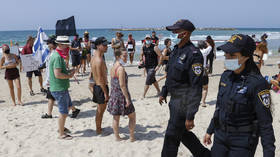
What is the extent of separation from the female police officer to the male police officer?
549 millimetres

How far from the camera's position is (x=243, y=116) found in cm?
227

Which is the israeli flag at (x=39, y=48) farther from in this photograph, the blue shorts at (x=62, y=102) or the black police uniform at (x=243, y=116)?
the black police uniform at (x=243, y=116)

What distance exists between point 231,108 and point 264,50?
11020 millimetres

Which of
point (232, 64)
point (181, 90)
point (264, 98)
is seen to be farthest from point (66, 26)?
point (264, 98)

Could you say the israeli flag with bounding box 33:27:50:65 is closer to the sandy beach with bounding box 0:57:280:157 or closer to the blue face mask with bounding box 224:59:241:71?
the sandy beach with bounding box 0:57:280:157

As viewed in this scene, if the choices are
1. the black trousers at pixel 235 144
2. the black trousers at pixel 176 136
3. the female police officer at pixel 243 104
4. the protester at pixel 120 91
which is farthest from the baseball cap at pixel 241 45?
the protester at pixel 120 91

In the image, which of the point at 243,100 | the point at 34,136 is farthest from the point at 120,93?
the point at 243,100

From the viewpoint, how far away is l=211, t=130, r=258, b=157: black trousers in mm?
2287

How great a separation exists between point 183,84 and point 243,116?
955 millimetres

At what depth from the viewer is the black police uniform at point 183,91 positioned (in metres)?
2.96

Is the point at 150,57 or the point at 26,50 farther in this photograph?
the point at 26,50

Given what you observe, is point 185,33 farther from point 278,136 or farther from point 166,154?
point 278,136

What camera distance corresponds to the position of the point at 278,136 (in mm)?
4645

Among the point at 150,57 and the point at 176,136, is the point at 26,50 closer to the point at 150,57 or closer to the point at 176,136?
the point at 150,57
